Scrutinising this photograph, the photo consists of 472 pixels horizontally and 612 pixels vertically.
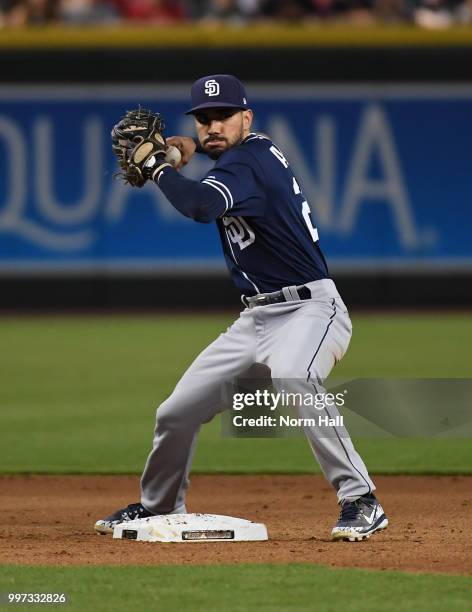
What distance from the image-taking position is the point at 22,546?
A: 5.67 metres

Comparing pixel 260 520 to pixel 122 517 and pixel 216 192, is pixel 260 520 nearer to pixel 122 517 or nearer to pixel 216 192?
pixel 122 517

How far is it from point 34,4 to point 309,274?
11.0 metres

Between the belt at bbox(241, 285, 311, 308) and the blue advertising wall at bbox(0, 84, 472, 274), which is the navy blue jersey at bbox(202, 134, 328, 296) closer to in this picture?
the belt at bbox(241, 285, 311, 308)

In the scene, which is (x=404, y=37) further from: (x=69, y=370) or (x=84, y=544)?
(x=84, y=544)

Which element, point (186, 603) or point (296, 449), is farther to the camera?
point (296, 449)

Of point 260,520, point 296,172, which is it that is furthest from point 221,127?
point 296,172

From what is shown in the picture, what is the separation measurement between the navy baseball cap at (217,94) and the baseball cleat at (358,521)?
166 centimetres

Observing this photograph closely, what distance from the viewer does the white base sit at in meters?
5.73

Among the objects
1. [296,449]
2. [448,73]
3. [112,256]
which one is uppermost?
[448,73]

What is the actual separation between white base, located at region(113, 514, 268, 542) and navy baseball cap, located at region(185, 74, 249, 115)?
167cm

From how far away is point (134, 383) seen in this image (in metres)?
11.6

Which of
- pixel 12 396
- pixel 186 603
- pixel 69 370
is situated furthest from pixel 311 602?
pixel 69 370

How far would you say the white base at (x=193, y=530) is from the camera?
573cm

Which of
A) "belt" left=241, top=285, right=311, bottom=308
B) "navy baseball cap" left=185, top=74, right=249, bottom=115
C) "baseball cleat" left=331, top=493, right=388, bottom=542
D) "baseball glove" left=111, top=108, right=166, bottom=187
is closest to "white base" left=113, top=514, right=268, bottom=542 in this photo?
"baseball cleat" left=331, top=493, right=388, bottom=542
